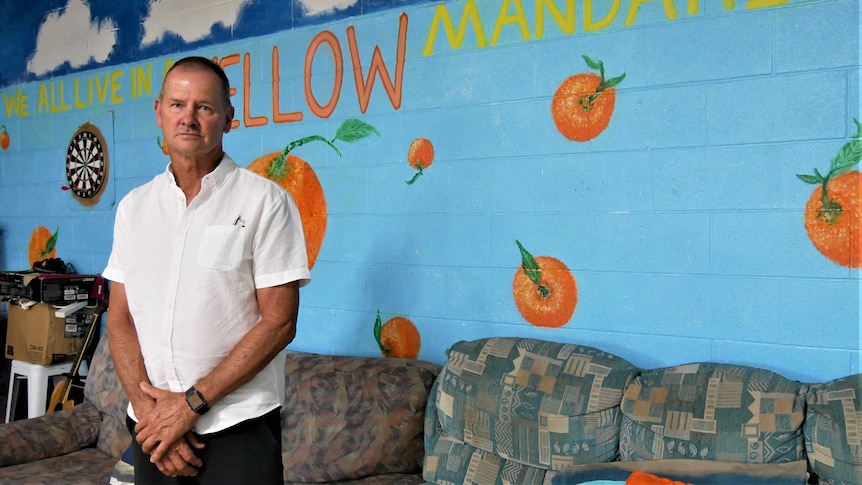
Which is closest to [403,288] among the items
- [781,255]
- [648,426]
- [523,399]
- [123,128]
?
[523,399]

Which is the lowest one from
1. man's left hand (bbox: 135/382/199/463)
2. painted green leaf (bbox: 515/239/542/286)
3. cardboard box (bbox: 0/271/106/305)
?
man's left hand (bbox: 135/382/199/463)

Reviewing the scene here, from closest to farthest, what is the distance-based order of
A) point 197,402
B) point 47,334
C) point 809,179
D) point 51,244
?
point 197,402, point 809,179, point 47,334, point 51,244

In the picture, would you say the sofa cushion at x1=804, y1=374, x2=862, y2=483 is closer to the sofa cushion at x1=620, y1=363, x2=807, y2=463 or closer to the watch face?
the sofa cushion at x1=620, y1=363, x2=807, y2=463

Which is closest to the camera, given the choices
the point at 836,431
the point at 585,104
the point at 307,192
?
the point at 836,431

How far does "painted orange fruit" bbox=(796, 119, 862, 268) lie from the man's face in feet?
4.99

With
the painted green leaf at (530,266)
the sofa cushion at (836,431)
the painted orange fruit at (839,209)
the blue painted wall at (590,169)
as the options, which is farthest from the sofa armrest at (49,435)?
the painted orange fruit at (839,209)

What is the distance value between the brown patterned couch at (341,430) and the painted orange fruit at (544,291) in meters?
0.38

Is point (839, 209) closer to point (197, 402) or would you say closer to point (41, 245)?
point (197, 402)

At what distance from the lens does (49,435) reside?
3.09 m

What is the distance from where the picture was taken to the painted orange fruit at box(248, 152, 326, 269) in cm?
317

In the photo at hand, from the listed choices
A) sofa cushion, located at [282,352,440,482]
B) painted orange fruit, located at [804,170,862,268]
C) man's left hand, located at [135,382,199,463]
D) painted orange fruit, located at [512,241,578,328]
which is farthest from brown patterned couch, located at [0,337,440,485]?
painted orange fruit, located at [804,170,862,268]

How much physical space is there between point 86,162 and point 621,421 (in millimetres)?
3057

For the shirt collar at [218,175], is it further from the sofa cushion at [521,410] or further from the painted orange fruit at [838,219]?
the painted orange fruit at [838,219]

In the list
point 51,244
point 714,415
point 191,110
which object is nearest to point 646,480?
point 714,415
